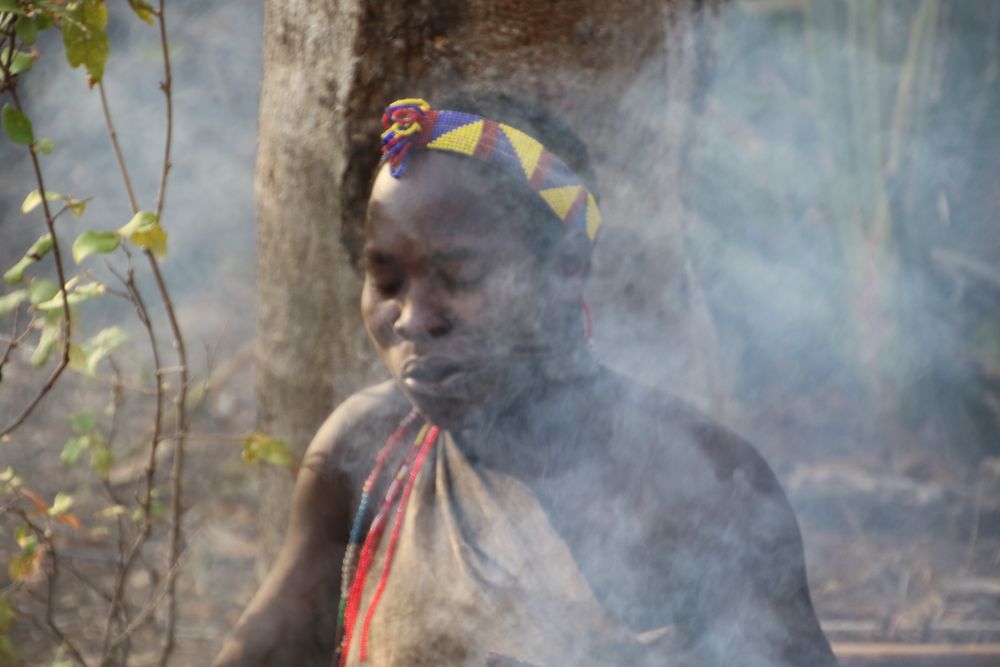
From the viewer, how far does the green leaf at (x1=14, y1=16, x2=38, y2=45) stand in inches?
94.1

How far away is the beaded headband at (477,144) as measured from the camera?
6.57 ft

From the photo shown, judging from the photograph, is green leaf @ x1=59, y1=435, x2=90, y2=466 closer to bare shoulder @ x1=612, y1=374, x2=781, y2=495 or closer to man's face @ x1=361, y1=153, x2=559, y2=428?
man's face @ x1=361, y1=153, x2=559, y2=428

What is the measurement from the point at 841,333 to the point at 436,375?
3.99 m

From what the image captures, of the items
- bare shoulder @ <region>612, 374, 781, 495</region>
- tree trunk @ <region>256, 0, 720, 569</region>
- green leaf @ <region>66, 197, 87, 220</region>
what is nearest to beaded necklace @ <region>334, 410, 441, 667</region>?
bare shoulder @ <region>612, 374, 781, 495</region>

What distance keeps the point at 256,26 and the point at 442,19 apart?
518 cm

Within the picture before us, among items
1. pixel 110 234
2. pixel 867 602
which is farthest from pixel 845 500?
pixel 110 234

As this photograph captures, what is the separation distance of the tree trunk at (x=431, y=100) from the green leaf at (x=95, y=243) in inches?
23.1

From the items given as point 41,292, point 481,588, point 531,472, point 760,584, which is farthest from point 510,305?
point 41,292

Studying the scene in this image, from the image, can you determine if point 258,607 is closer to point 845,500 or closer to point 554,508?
point 554,508

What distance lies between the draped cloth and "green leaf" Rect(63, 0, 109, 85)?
49.0 inches

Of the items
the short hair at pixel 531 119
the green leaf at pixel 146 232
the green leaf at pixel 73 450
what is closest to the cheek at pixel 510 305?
the short hair at pixel 531 119

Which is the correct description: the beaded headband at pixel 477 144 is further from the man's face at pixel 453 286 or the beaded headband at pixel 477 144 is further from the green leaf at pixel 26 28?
the green leaf at pixel 26 28

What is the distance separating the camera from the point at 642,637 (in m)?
2.07

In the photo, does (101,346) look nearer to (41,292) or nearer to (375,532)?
(41,292)
